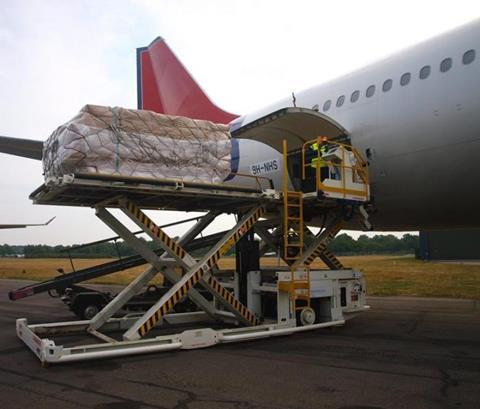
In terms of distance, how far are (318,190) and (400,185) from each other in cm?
168

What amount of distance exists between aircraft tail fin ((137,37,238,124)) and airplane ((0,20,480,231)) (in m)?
6.42

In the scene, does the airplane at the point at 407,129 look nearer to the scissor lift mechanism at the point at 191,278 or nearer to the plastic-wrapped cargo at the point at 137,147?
the scissor lift mechanism at the point at 191,278

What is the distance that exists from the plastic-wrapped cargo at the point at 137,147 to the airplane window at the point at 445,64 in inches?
147

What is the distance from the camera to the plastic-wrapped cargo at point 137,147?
24.1ft

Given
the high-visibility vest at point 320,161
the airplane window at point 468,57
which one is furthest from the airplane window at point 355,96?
the airplane window at point 468,57

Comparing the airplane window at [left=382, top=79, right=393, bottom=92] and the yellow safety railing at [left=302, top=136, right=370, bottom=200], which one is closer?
the yellow safety railing at [left=302, top=136, right=370, bottom=200]

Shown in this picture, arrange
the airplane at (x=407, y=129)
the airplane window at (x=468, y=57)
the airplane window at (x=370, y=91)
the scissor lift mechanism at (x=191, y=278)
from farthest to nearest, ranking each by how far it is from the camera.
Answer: the airplane window at (x=370, y=91) → the airplane at (x=407, y=129) → the airplane window at (x=468, y=57) → the scissor lift mechanism at (x=191, y=278)

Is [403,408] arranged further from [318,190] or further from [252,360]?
[318,190]

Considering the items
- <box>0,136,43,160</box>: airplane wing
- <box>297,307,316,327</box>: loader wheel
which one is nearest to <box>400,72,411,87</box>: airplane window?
<box>297,307,316,327</box>: loader wheel

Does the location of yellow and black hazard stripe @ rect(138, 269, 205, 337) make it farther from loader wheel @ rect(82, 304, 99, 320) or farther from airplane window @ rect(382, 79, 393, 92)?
airplane window @ rect(382, 79, 393, 92)

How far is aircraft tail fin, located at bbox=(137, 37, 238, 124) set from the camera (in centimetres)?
1788

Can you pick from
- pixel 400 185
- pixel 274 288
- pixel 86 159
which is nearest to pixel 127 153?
pixel 86 159

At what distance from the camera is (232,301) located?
9000 millimetres

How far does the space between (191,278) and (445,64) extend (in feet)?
17.9
